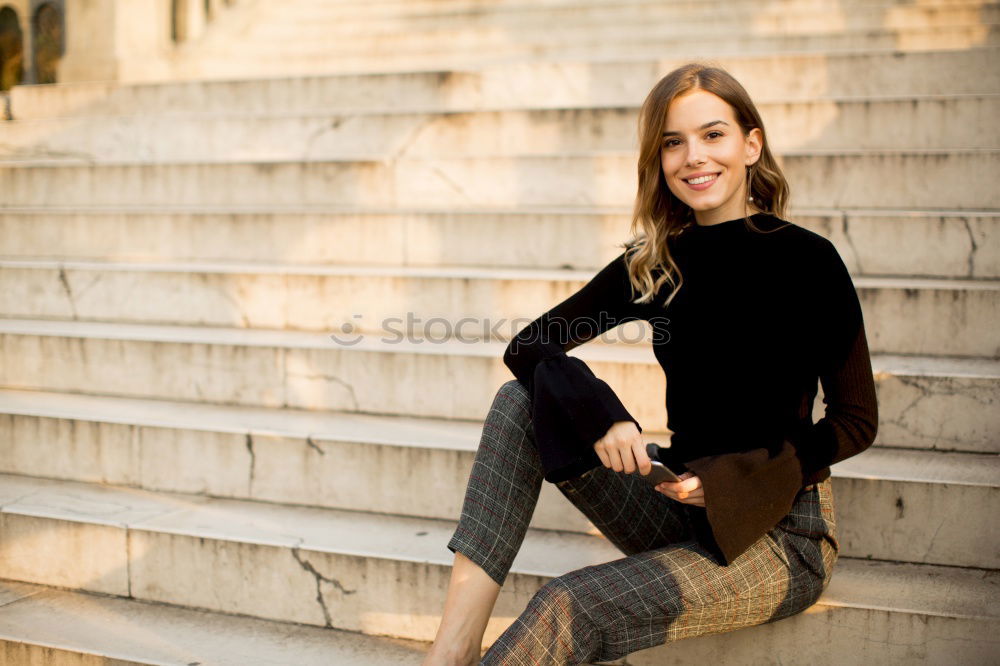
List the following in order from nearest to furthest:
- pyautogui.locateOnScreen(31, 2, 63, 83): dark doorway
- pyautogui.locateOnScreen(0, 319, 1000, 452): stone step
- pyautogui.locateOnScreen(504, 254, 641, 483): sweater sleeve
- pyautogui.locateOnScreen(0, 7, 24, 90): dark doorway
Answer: pyautogui.locateOnScreen(504, 254, 641, 483): sweater sleeve → pyautogui.locateOnScreen(0, 319, 1000, 452): stone step → pyautogui.locateOnScreen(31, 2, 63, 83): dark doorway → pyautogui.locateOnScreen(0, 7, 24, 90): dark doorway

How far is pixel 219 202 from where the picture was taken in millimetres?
3812

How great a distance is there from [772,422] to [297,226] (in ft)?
7.50

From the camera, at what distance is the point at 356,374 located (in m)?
2.77

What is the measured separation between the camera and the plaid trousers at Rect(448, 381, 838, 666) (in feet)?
5.21

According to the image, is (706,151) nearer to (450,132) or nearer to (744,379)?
(744,379)

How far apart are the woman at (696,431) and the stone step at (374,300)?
38.3 inches

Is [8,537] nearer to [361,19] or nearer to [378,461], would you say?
[378,461]

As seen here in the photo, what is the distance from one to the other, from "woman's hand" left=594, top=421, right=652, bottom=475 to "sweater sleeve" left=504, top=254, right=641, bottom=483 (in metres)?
0.01

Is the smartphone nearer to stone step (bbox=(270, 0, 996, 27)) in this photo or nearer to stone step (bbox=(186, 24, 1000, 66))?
stone step (bbox=(186, 24, 1000, 66))

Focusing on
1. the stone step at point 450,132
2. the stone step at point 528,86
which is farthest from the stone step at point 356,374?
the stone step at point 528,86

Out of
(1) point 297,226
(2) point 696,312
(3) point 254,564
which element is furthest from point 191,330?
(2) point 696,312

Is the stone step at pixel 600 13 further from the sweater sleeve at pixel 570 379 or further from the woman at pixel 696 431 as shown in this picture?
the sweater sleeve at pixel 570 379

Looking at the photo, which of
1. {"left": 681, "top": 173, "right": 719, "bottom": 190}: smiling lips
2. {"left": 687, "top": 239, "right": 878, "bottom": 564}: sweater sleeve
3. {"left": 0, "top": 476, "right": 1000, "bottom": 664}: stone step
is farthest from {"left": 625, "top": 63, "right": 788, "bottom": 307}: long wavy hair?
{"left": 0, "top": 476, "right": 1000, "bottom": 664}: stone step

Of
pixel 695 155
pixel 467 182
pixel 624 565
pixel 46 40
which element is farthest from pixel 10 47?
pixel 624 565
